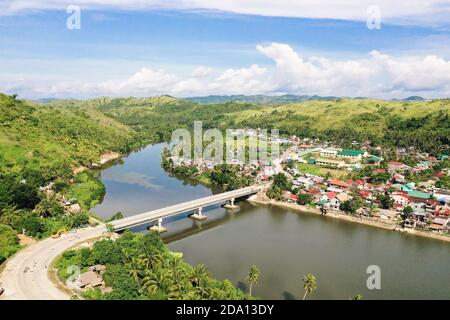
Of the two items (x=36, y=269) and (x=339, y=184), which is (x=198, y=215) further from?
(x=339, y=184)

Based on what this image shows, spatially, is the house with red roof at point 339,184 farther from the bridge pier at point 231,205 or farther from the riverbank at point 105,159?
the riverbank at point 105,159

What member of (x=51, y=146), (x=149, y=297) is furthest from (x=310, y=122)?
(x=149, y=297)

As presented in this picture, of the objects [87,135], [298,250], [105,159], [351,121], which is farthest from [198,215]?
[351,121]

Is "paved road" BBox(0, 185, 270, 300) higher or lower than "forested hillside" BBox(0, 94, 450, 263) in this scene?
lower

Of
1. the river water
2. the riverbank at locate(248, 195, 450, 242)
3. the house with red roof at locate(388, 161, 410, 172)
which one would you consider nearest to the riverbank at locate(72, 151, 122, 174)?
the river water

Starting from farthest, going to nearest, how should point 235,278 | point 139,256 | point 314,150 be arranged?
1. point 314,150
2. point 235,278
3. point 139,256

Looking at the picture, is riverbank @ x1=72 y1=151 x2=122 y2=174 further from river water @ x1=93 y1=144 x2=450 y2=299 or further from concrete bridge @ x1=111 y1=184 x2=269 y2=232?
concrete bridge @ x1=111 y1=184 x2=269 y2=232
